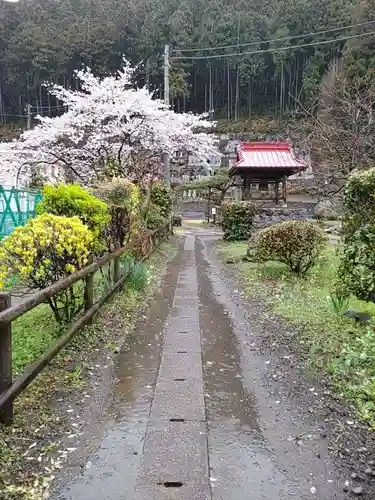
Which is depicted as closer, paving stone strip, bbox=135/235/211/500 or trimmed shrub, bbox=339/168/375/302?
paving stone strip, bbox=135/235/211/500

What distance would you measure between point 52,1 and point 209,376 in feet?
240

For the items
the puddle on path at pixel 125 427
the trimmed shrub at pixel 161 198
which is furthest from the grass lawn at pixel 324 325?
the trimmed shrub at pixel 161 198

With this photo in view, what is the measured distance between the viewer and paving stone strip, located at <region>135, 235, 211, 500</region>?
2654 mm

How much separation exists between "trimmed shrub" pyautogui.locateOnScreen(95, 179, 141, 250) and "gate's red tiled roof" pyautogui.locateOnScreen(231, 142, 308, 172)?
1568cm

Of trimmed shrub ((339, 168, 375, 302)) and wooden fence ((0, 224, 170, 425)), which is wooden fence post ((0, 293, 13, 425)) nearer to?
wooden fence ((0, 224, 170, 425))

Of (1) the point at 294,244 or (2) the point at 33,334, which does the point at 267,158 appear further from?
(2) the point at 33,334

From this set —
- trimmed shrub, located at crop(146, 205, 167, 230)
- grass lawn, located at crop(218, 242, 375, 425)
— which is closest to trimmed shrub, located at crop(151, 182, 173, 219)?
trimmed shrub, located at crop(146, 205, 167, 230)

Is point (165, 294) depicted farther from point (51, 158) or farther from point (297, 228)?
point (51, 158)

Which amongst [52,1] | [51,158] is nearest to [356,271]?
[51,158]

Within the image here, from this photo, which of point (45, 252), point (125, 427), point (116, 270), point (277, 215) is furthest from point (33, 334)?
point (277, 215)

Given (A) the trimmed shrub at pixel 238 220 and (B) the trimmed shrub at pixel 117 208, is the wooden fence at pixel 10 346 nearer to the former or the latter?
(B) the trimmed shrub at pixel 117 208

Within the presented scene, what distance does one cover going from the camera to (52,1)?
65375 mm

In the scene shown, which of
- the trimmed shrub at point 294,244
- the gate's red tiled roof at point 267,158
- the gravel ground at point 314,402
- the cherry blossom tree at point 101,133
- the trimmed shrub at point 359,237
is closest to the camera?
the gravel ground at point 314,402

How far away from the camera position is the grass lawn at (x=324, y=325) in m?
4.11
